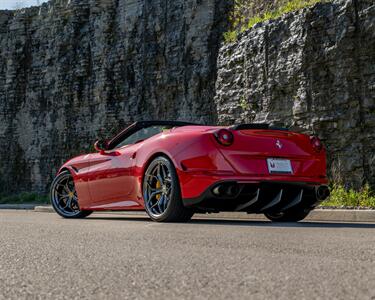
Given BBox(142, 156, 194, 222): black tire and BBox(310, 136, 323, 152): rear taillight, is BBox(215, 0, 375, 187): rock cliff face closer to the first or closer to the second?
BBox(310, 136, 323, 152): rear taillight

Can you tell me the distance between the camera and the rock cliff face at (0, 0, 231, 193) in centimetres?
1845

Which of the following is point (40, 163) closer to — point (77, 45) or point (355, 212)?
point (77, 45)

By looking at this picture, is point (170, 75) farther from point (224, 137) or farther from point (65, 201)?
point (224, 137)

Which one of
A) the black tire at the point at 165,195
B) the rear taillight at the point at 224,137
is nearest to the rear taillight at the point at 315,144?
the rear taillight at the point at 224,137

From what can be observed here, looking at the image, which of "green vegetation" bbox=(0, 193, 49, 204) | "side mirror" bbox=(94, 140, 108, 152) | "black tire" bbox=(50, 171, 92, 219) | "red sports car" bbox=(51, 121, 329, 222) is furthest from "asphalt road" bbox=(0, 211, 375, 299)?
"green vegetation" bbox=(0, 193, 49, 204)

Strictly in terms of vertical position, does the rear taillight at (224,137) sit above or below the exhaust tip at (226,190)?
above

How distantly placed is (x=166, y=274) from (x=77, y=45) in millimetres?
19696

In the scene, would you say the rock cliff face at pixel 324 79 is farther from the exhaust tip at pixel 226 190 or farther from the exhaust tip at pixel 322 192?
the exhaust tip at pixel 226 190

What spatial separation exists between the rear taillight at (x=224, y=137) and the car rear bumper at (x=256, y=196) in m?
0.43

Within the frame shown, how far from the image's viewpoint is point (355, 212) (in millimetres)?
9102

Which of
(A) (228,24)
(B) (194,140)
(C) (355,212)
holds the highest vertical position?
(A) (228,24)

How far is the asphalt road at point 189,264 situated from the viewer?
10.3 feet

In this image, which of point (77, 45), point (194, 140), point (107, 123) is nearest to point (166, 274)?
point (194, 140)

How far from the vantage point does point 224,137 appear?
721 centimetres
